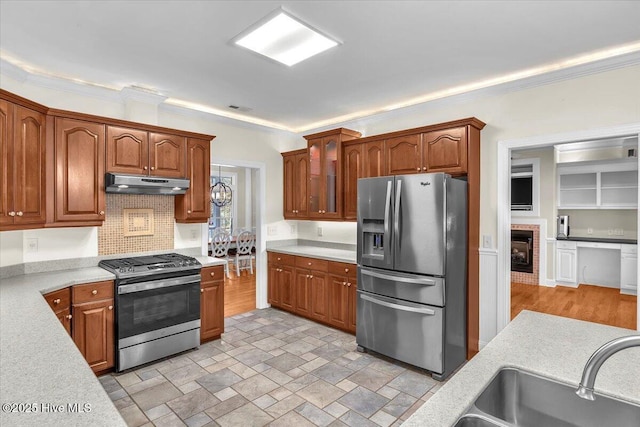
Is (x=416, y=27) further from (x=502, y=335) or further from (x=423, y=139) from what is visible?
(x=502, y=335)

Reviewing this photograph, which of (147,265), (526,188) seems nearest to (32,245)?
(147,265)

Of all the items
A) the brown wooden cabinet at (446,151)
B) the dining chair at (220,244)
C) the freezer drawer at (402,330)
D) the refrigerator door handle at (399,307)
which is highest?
the brown wooden cabinet at (446,151)

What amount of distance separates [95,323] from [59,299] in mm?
407

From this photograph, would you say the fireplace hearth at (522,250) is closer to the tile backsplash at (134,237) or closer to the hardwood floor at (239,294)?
the hardwood floor at (239,294)

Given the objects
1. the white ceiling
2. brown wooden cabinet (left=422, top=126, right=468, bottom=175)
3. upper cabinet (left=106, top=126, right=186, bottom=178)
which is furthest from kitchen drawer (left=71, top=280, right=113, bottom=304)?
brown wooden cabinet (left=422, top=126, right=468, bottom=175)

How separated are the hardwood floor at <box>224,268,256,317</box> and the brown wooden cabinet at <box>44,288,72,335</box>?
221 cm

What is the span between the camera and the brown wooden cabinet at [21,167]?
249 cm

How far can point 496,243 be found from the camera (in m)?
3.42

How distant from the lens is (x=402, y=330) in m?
3.22

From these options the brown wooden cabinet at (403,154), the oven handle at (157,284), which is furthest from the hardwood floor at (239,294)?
the brown wooden cabinet at (403,154)

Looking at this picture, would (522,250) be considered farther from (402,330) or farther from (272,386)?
(272,386)

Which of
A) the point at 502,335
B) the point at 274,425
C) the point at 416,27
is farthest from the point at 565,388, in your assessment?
the point at 416,27

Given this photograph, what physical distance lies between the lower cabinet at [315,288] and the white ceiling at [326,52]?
6.82 feet

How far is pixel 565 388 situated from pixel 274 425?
6.16 feet
